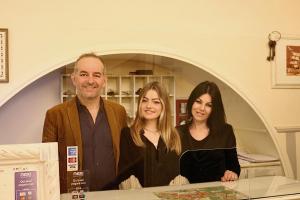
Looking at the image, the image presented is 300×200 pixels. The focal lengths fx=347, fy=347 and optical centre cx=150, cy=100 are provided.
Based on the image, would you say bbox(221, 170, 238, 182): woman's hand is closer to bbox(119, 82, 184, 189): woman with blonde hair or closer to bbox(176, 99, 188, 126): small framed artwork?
bbox(119, 82, 184, 189): woman with blonde hair

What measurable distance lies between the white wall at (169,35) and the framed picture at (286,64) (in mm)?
46

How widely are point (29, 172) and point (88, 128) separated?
0.36 metres

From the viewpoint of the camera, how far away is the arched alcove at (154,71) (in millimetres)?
1643

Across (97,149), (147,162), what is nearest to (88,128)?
(97,149)

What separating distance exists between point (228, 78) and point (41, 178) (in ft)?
3.75

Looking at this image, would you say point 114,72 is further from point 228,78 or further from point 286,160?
point 286,160

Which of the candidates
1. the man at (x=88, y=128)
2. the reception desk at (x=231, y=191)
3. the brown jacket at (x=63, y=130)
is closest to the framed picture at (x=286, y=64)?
the reception desk at (x=231, y=191)

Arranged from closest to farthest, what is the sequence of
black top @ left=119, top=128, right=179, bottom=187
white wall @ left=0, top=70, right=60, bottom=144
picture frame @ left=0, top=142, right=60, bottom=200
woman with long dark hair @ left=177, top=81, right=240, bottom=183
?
picture frame @ left=0, top=142, right=60, bottom=200 → white wall @ left=0, top=70, right=60, bottom=144 → black top @ left=119, top=128, right=179, bottom=187 → woman with long dark hair @ left=177, top=81, right=240, bottom=183

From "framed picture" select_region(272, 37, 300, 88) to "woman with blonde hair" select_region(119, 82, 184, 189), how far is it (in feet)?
2.65

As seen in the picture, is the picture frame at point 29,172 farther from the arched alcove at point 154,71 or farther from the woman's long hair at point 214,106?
the woman's long hair at point 214,106

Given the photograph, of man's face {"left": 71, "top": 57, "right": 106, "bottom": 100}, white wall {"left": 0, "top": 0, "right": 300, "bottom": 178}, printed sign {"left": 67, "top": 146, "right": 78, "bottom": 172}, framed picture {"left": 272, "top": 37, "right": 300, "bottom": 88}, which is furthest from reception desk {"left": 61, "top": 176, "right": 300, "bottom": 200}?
framed picture {"left": 272, "top": 37, "right": 300, "bottom": 88}

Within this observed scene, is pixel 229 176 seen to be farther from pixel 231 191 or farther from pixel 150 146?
pixel 150 146

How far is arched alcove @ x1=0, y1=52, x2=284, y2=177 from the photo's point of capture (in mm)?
1643

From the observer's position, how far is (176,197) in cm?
166
